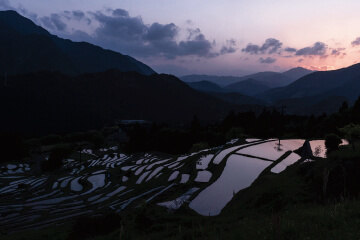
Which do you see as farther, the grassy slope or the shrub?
the shrub

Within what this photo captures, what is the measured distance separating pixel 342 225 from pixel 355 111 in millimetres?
85495

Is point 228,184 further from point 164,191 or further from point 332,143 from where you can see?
point 332,143

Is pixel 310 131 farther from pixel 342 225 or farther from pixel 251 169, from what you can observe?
pixel 342 225

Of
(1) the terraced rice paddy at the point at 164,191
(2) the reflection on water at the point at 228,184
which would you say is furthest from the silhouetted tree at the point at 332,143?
(2) the reflection on water at the point at 228,184

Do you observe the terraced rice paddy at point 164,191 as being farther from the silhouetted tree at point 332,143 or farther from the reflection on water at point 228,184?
the silhouetted tree at point 332,143

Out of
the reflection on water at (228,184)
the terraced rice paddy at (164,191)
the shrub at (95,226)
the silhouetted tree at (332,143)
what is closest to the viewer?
the shrub at (95,226)

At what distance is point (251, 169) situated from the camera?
34.4 meters

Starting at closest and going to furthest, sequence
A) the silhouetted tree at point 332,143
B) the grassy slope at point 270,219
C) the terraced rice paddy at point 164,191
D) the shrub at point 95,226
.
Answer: the grassy slope at point 270,219, the shrub at point 95,226, the terraced rice paddy at point 164,191, the silhouetted tree at point 332,143

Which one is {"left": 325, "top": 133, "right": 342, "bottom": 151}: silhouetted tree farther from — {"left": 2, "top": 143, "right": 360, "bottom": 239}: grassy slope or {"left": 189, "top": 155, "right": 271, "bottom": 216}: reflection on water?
{"left": 2, "top": 143, "right": 360, "bottom": 239}: grassy slope

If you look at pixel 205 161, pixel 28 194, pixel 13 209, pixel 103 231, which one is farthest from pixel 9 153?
pixel 103 231

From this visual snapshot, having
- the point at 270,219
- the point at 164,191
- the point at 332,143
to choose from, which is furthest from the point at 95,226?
the point at 332,143

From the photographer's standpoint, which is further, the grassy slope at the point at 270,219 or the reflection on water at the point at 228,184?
Answer: the reflection on water at the point at 228,184

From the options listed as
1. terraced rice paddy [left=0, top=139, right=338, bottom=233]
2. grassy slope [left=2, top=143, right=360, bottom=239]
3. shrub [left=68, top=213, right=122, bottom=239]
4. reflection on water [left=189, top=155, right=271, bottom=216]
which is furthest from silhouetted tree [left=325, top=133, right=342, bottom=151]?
shrub [left=68, top=213, right=122, bottom=239]

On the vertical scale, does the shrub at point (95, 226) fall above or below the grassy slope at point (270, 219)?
below
